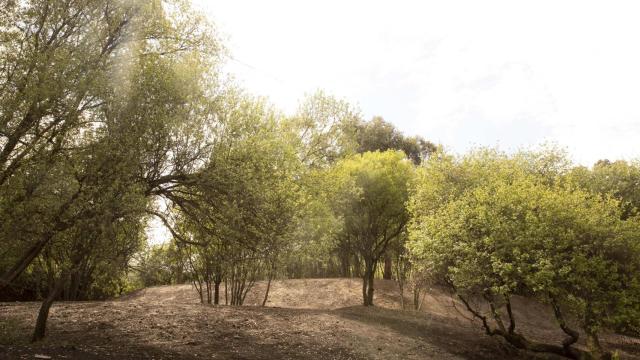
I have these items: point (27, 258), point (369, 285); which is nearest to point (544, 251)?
point (369, 285)

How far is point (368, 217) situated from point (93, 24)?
20052 millimetres

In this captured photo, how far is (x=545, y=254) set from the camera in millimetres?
17094

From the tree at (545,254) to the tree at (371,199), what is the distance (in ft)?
28.8

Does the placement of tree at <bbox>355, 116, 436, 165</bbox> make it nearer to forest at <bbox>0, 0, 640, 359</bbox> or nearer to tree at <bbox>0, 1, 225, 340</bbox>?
forest at <bbox>0, 0, 640, 359</bbox>

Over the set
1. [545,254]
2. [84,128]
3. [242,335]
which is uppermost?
[84,128]

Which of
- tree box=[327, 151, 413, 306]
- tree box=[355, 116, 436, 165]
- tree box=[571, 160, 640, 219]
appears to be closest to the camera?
tree box=[327, 151, 413, 306]

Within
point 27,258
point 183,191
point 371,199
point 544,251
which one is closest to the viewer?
point 27,258

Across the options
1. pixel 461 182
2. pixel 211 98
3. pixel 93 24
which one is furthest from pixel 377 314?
pixel 93 24

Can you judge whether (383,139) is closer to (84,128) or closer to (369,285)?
(369,285)

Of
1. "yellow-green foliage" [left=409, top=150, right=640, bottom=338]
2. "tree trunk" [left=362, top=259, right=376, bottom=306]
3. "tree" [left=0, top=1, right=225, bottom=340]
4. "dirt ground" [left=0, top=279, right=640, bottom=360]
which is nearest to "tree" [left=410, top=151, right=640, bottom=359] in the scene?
"yellow-green foliage" [left=409, top=150, right=640, bottom=338]

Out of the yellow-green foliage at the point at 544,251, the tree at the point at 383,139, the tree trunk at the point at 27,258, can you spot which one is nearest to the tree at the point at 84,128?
the tree trunk at the point at 27,258

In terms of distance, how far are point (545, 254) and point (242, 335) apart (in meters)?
12.0

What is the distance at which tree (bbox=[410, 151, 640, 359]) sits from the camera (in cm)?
1714

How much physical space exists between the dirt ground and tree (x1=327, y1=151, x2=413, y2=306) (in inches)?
196
